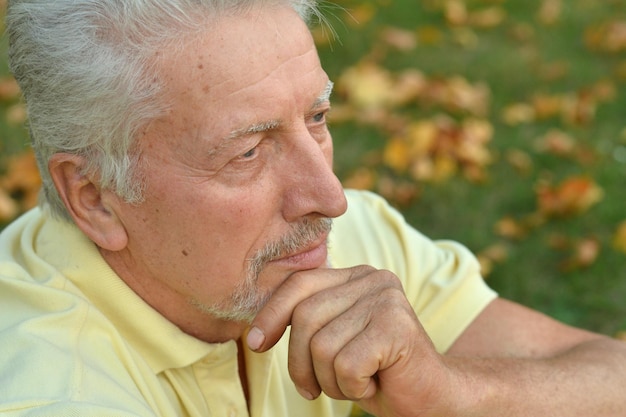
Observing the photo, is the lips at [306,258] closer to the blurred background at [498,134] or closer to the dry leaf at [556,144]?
the blurred background at [498,134]

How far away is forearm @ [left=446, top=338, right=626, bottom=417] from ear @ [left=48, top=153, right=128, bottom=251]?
0.97 meters

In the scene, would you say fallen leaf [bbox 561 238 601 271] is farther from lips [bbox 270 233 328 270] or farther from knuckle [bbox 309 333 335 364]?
knuckle [bbox 309 333 335 364]

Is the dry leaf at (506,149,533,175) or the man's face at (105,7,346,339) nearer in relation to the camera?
the man's face at (105,7,346,339)

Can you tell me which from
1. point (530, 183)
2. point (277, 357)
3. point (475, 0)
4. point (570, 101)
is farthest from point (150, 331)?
point (475, 0)

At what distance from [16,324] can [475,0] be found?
579 centimetres

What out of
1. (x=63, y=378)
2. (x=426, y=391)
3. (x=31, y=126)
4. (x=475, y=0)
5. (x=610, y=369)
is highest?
(x=31, y=126)

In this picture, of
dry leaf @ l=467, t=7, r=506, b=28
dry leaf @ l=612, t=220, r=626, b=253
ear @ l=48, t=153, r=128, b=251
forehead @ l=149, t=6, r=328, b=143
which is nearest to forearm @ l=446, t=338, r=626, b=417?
forehead @ l=149, t=6, r=328, b=143

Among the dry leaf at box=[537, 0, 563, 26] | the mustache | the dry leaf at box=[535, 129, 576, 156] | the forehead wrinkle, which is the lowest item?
the dry leaf at box=[537, 0, 563, 26]

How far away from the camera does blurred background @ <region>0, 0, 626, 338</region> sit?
4.59m

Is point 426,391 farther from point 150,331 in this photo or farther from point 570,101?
point 570,101

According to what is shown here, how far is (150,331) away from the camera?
2623 mm

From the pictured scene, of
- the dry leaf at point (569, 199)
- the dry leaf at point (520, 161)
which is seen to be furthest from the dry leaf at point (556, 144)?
the dry leaf at point (569, 199)

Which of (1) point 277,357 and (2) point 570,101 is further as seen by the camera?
(2) point 570,101

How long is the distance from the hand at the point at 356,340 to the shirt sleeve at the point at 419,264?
62 centimetres
